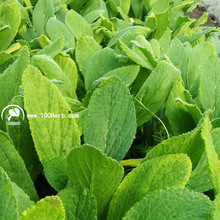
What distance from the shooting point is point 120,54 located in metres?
1.11

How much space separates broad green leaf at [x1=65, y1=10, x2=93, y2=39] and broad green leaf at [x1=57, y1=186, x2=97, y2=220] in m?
0.88

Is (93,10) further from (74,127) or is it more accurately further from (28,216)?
(28,216)

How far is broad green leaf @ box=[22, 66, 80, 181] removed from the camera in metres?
0.68

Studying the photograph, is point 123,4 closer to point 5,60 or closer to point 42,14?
point 42,14

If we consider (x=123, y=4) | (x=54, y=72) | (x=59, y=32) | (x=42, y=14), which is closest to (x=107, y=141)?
(x=54, y=72)

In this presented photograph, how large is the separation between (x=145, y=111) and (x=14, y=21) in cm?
69

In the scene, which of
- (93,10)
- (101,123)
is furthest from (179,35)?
(101,123)

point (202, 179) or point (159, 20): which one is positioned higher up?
point (159, 20)

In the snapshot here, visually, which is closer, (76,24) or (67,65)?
(67,65)

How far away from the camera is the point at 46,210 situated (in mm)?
497

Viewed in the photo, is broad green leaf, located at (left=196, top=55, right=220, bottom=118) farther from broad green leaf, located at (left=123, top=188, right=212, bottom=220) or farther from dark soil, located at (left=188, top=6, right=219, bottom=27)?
dark soil, located at (left=188, top=6, right=219, bottom=27)

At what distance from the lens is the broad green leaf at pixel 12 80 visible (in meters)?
0.81

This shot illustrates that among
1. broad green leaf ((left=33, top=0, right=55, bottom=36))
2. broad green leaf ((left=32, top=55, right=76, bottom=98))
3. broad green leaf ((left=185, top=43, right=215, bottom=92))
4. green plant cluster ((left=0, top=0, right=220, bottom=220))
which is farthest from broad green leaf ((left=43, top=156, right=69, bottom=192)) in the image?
broad green leaf ((left=33, top=0, right=55, bottom=36))

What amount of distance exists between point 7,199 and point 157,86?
1.64 feet
